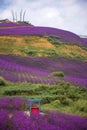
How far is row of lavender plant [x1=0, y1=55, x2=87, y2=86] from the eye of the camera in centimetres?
2671

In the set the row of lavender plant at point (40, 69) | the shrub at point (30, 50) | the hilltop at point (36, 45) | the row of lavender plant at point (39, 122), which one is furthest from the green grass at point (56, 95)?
the hilltop at point (36, 45)

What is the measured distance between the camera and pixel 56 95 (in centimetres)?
1991

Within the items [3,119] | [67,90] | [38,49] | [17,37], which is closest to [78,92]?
[67,90]

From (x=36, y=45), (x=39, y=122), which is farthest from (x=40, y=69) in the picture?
(x=39, y=122)

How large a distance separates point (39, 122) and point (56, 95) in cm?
926

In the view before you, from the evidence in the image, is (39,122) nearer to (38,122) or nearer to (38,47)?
(38,122)

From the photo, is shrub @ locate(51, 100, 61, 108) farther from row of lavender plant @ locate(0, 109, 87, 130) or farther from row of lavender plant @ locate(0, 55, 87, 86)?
row of lavender plant @ locate(0, 55, 87, 86)

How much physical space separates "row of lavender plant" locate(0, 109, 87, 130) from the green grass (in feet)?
15.1

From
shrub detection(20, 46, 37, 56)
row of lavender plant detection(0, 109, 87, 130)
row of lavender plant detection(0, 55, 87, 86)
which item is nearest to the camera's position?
row of lavender plant detection(0, 109, 87, 130)

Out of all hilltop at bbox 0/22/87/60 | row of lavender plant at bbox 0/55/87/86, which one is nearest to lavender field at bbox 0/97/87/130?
row of lavender plant at bbox 0/55/87/86

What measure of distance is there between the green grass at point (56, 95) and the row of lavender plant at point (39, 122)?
4599 mm

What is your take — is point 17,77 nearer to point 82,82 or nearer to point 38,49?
point 82,82

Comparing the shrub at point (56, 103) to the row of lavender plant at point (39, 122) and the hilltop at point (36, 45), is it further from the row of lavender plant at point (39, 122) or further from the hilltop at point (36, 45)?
the hilltop at point (36, 45)

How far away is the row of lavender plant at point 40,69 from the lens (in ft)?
87.6
